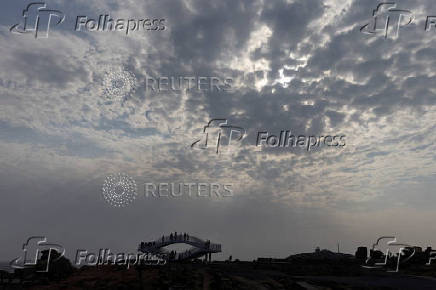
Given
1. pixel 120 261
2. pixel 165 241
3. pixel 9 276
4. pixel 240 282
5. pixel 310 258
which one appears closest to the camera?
pixel 240 282

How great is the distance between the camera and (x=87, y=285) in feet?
113

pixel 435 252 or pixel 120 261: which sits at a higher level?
pixel 435 252

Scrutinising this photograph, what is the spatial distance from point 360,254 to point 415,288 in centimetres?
4662

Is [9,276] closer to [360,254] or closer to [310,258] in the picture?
[310,258]

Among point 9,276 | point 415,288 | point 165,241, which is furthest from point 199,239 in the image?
point 415,288

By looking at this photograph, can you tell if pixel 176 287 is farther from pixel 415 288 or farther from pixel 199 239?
pixel 199 239

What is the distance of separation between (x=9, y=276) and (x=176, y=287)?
2413 cm

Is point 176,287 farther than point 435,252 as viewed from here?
No

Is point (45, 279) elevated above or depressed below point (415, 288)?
below

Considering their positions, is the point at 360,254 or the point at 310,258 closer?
the point at 310,258

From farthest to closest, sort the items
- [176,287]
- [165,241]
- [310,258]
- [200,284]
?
1. [310,258]
2. [165,241]
3. [200,284]
4. [176,287]

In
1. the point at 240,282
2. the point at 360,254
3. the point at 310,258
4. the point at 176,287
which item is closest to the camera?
the point at 176,287

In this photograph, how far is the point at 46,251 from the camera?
46.7 m

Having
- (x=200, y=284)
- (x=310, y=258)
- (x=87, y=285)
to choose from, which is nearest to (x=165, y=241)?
(x=87, y=285)
